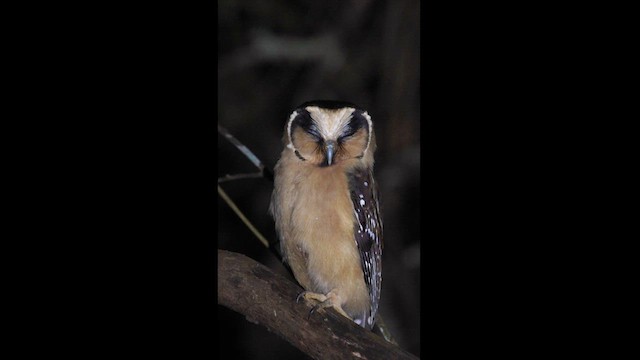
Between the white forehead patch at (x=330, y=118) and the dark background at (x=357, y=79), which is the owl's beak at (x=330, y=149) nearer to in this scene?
the white forehead patch at (x=330, y=118)

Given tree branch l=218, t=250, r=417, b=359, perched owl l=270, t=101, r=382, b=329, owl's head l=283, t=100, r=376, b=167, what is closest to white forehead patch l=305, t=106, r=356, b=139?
owl's head l=283, t=100, r=376, b=167

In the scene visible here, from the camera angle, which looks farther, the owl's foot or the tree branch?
the owl's foot

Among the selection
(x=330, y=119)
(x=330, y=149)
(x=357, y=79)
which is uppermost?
(x=357, y=79)

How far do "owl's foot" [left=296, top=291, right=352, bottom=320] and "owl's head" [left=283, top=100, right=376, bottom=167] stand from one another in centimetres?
51

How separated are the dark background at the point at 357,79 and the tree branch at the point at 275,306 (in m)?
0.49

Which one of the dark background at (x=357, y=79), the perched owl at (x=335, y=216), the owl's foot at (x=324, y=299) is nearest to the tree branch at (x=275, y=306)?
the owl's foot at (x=324, y=299)

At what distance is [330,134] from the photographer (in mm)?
2514

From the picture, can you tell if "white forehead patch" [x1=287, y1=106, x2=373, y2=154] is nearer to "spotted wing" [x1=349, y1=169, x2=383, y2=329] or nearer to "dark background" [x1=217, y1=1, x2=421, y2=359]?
"spotted wing" [x1=349, y1=169, x2=383, y2=329]

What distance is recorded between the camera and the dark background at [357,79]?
9.28 feet

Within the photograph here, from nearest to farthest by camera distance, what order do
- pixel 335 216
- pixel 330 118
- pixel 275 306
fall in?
1. pixel 275 306
2. pixel 330 118
3. pixel 335 216

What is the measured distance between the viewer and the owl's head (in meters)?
2.48

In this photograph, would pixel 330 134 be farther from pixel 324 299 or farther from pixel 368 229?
pixel 324 299

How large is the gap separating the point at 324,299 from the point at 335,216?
1.10 feet

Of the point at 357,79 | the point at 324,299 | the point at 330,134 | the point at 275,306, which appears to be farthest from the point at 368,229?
the point at 357,79
